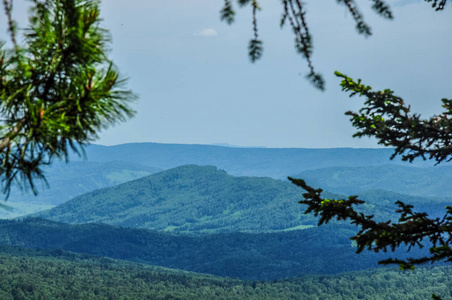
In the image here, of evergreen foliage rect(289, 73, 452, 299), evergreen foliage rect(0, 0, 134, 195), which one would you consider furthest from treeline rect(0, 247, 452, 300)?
evergreen foliage rect(0, 0, 134, 195)

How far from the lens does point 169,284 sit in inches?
5714

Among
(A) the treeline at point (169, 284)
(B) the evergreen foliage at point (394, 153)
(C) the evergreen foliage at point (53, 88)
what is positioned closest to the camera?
(C) the evergreen foliage at point (53, 88)

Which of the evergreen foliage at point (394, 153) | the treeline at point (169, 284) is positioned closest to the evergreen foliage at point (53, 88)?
the evergreen foliage at point (394, 153)

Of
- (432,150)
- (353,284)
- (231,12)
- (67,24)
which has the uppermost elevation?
(231,12)

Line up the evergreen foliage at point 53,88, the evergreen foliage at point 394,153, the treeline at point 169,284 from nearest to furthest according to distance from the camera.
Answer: the evergreen foliage at point 53,88 < the evergreen foliage at point 394,153 < the treeline at point 169,284

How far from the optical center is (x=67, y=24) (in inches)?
149

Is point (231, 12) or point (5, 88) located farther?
point (231, 12)

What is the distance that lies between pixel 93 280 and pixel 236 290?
38.5 metres

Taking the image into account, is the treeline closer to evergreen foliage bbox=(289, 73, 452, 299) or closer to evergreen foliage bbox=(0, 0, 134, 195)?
evergreen foliage bbox=(289, 73, 452, 299)

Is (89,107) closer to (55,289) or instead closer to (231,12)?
(231,12)

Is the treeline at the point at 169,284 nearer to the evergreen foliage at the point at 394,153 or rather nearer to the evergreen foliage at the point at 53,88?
the evergreen foliage at the point at 394,153

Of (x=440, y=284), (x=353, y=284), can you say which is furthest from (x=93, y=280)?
(x=440, y=284)

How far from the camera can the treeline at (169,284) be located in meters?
130

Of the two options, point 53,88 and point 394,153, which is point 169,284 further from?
point 53,88
